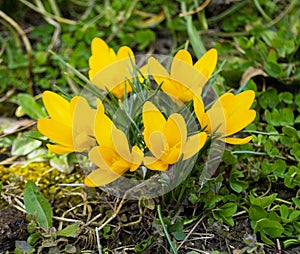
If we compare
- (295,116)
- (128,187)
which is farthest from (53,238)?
(295,116)

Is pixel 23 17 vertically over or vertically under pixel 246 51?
over

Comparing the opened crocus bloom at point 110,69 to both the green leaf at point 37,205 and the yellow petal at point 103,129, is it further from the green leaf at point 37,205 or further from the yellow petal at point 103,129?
the green leaf at point 37,205

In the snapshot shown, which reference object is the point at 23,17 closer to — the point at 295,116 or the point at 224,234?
the point at 295,116

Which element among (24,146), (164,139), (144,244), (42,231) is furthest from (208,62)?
(24,146)

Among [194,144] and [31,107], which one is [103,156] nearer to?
[194,144]

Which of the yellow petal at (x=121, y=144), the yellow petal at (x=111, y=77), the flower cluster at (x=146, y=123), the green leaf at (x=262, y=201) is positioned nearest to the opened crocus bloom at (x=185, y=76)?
the flower cluster at (x=146, y=123)

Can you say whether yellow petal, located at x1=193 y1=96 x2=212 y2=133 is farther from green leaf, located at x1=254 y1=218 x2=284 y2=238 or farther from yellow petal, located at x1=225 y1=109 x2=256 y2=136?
green leaf, located at x1=254 y1=218 x2=284 y2=238
